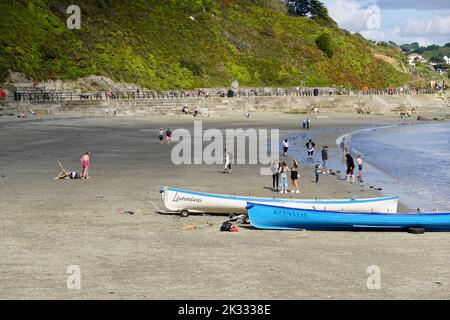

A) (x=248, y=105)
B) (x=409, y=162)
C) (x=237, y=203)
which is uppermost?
(x=248, y=105)

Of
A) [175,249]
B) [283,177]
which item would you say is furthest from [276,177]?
[175,249]

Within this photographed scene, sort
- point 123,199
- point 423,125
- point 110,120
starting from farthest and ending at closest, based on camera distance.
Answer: point 423,125 → point 110,120 → point 123,199

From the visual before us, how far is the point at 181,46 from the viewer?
112 m

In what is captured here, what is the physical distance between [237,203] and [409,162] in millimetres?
26447

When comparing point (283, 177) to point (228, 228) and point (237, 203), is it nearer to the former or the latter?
point (237, 203)

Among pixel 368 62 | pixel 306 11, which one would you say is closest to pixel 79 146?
pixel 368 62

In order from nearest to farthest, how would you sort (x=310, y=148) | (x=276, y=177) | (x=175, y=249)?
(x=175, y=249) < (x=276, y=177) < (x=310, y=148)

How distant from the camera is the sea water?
111 ft

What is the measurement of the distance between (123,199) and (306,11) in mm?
142433

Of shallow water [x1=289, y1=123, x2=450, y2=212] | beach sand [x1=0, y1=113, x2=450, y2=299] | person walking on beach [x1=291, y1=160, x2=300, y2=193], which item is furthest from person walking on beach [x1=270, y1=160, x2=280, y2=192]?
shallow water [x1=289, y1=123, x2=450, y2=212]

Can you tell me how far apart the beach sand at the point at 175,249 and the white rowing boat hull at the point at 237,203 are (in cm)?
40

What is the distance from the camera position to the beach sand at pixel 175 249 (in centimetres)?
1662

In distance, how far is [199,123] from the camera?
78.2 metres
